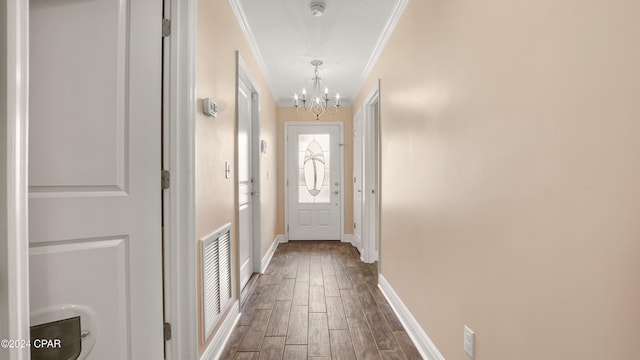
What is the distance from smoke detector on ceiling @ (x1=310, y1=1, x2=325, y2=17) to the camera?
242cm

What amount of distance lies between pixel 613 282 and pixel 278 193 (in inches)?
190

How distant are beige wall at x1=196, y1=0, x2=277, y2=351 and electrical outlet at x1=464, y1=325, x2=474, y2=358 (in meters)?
1.35

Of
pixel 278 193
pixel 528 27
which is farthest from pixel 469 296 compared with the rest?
pixel 278 193

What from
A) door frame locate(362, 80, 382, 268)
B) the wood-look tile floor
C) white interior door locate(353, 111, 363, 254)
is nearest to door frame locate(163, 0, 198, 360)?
the wood-look tile floor

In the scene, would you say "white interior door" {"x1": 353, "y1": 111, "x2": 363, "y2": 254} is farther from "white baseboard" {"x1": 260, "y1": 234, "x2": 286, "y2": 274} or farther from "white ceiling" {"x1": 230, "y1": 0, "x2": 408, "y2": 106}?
"white baseboard" {"x1": 260, "y1": 234, "x2": 286, "y2": 274}

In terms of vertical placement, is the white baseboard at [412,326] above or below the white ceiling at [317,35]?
below

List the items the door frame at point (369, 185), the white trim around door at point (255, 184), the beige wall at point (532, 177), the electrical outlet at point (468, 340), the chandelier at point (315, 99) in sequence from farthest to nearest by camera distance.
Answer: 1. the door frame at point (369, 185)
2. the chandelier at point (315, 99)
3. the white trim around door at point (255, 184)
4. the electrical outlet at point (468, 340)
5. the beige wall at point (532, 177)

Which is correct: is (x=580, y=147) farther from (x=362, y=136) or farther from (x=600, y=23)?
(x=362, y=136)

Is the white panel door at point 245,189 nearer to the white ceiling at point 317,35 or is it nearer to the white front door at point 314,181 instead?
the white ceiling at point 317,35

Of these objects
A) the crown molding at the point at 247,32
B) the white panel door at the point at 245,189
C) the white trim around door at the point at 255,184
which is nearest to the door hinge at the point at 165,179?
the white panel door at the point at 245,189

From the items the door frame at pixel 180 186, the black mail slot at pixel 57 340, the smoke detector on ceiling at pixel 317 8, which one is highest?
the smoke detector on ceiling at pixel 317 8

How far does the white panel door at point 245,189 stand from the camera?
301 centimetres

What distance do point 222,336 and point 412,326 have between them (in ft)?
4.20

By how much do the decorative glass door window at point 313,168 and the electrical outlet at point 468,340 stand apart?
4.01 m
